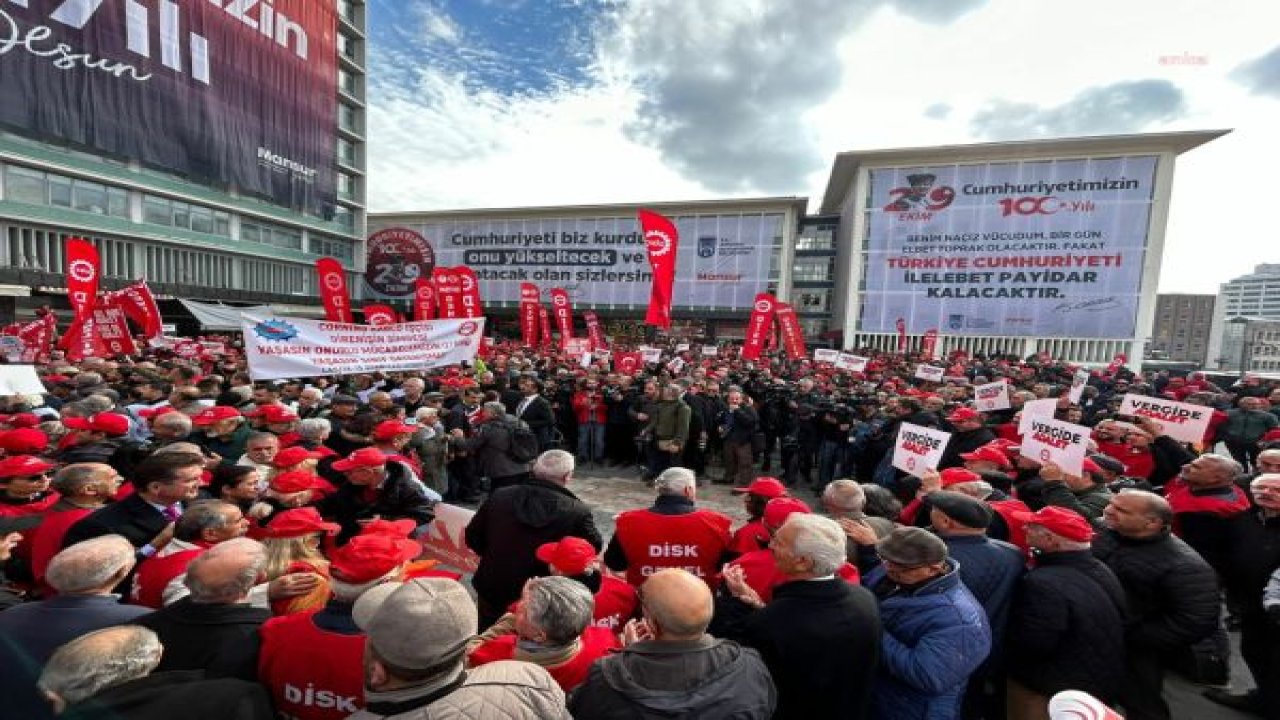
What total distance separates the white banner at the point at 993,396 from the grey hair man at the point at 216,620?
328 inches

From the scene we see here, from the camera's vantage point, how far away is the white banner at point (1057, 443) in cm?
403

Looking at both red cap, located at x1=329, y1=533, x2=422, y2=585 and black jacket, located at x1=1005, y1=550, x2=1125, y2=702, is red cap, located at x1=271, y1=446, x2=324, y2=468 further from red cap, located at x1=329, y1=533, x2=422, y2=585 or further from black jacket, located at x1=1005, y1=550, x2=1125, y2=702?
black jacket, located at x1=1005, y1=550, x2=1125, y2=702

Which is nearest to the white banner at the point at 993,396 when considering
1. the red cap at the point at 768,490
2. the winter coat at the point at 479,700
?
the red cap at the point at 768,490

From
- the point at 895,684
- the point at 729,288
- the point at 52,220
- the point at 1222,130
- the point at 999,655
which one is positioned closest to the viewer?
the point at 895,684

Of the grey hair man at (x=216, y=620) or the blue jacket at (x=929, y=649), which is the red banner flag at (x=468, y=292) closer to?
the grey hair man at (x=216, y=620)

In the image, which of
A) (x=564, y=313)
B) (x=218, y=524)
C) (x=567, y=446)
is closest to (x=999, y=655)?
(x=218, y=524)

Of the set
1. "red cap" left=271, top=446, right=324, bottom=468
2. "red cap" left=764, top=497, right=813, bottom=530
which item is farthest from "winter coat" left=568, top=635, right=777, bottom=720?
"red cap" left=271, top=446, right=324, bottom=468

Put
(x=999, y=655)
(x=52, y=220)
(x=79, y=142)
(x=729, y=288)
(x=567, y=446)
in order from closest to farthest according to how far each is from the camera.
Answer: (x=999, y=655) → (x=567, y=446) → (x=79, y=142) → (x=52, y=220) → (x=729, y=288)

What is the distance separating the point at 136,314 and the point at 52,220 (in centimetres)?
2411

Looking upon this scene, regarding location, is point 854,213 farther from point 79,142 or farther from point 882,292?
point 79,142

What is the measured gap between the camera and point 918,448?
5.03m

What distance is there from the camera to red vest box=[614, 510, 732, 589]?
3.13 meters

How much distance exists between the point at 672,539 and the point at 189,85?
33.4 metres

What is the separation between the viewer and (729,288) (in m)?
42.3
